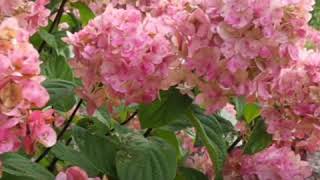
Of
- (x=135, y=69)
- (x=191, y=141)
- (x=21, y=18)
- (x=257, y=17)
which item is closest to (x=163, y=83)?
(x=135, y=69)

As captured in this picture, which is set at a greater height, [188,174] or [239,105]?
[239,105]

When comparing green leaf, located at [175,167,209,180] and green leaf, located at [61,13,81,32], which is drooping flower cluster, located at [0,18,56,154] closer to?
green leaf, located at [175,167,209,180]

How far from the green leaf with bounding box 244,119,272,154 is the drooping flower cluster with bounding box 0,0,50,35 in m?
0.37

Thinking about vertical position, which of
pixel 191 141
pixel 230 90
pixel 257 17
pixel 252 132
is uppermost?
pixel 257 17

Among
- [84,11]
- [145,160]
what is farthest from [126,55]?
[84,11]

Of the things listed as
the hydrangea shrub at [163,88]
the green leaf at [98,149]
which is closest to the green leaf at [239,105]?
the hydrangea shrub at [163,88]

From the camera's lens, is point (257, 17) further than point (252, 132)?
No

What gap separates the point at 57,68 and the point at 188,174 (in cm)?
29

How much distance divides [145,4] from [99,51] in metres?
0.31

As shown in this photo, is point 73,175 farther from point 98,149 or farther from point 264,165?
point 264,165

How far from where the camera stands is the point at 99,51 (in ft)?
3.14

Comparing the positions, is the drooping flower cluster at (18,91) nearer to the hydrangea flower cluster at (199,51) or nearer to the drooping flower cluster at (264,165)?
the hydrangea flower cluster at (199,51)

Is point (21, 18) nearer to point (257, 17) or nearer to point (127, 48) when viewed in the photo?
point (127, 48)

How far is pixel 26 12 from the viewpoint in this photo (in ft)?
3.61
